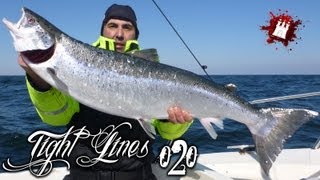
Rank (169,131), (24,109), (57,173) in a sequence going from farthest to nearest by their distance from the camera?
(24,109)
(57,173)
(169,131)

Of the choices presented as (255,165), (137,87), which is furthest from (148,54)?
(255,165)

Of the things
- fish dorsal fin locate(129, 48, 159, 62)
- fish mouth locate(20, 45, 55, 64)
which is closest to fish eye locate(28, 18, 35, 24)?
fish mouth locate(20, 45, 55, 64)

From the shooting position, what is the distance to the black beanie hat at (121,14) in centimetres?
500

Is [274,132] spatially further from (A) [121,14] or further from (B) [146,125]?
(A) [121,14]

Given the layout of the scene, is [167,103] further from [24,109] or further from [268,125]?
[24,109]

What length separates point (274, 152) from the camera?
4398 millimetres

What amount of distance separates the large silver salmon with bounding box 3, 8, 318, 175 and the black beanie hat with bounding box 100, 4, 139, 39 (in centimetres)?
113

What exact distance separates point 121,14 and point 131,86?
1335 millimetres

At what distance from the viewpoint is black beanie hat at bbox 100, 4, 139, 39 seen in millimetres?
5000

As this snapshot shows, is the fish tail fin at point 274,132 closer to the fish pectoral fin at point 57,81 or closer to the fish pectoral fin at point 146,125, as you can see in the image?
the fish pectoral fin at point 146,125

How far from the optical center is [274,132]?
442 centimetres

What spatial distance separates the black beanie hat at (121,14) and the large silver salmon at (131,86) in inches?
44.7

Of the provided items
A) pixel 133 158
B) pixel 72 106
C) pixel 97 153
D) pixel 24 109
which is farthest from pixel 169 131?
pixel 24 109

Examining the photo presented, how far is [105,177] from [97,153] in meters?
0.28
